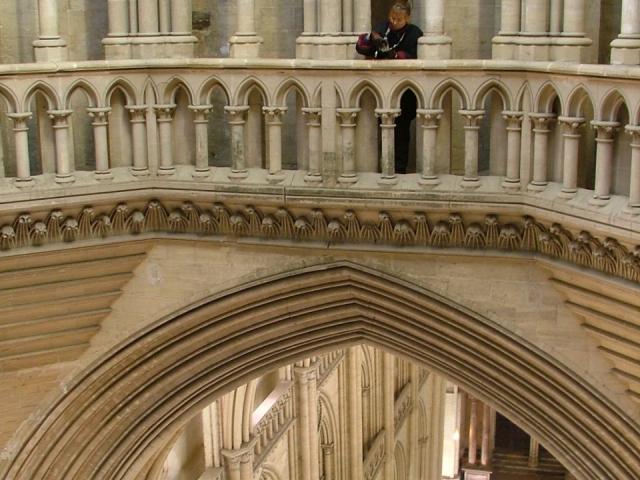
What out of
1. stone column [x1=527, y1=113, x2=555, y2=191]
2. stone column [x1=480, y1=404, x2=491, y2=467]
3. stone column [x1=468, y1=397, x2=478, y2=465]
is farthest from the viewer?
stone column [x1=468, y1=397, x2=478, y2=465]

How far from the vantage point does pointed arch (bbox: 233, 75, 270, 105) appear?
24.9 ft

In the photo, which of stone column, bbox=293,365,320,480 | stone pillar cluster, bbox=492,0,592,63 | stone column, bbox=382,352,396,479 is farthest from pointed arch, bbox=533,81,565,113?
stone column, bbox=382,352,396,479

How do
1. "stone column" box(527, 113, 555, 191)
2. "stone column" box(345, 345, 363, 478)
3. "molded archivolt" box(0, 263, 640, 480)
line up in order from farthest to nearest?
"stone column" box(345, 345, 363, 478) → "molded archivolt" box(0, 263, 640, 480) → "stone column" box(527, 113, 555, 191)

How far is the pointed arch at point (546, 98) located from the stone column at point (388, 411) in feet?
36.5

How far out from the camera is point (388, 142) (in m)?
7.36

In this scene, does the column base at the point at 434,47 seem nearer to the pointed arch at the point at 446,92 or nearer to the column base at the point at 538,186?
the pointed arch at the point at 446,92

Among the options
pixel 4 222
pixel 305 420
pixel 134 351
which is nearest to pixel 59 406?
pixel 134 351

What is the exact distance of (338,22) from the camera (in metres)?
7.66

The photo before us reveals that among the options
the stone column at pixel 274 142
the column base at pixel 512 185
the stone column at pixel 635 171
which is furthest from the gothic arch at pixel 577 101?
the stone column at pixel 274 142

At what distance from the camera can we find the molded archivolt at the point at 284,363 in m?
7.41

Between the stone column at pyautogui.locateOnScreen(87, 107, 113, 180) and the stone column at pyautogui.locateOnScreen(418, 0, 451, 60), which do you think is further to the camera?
the stone column at pyautogui.locateOnScreen(87, 107, 113, 180)

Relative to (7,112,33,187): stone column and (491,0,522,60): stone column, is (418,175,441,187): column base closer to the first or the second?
(491,0,522,60): stone column

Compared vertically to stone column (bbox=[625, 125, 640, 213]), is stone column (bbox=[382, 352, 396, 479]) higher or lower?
lower

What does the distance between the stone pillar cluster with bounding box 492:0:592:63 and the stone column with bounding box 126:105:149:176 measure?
2053 millimetres
